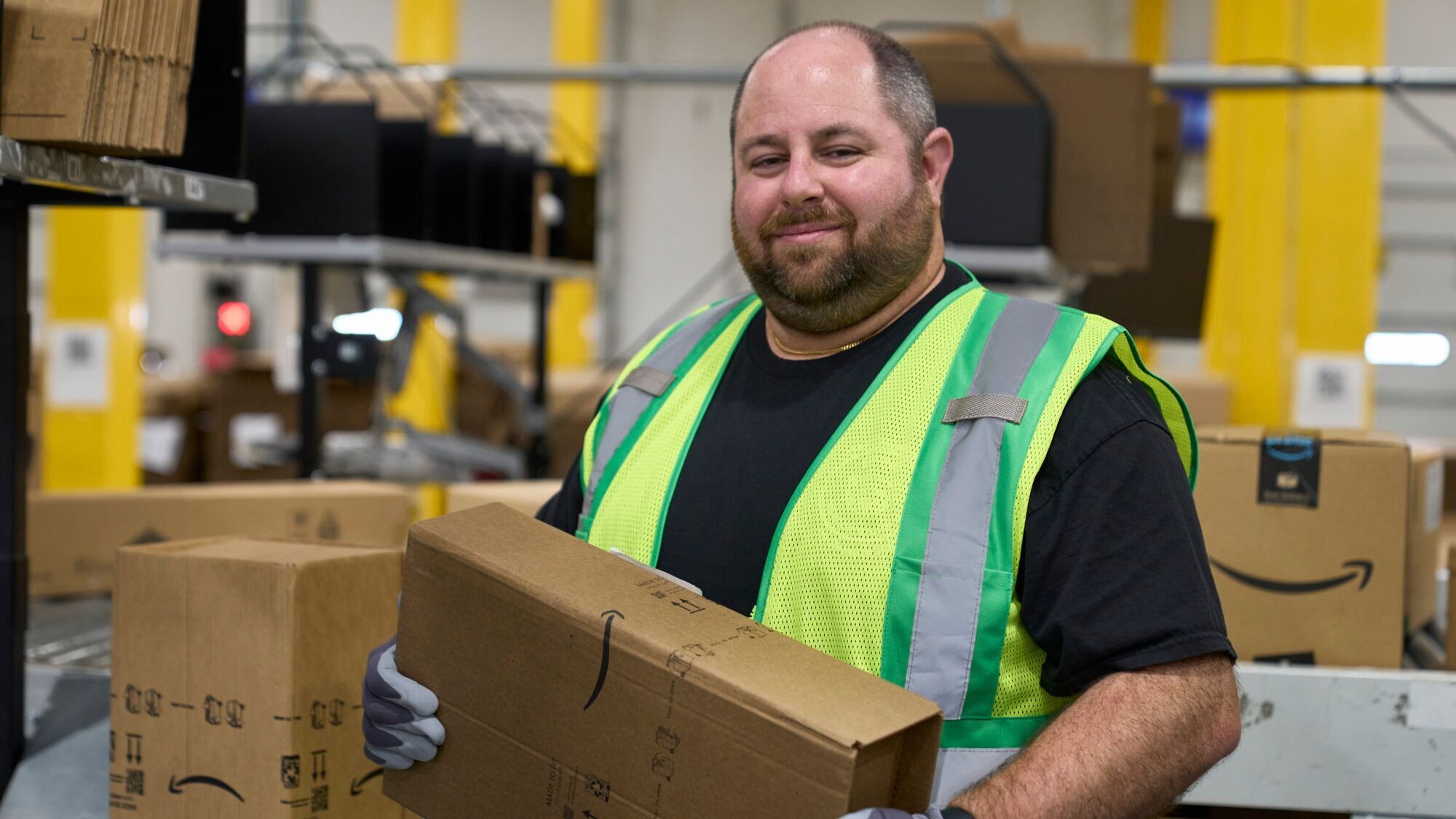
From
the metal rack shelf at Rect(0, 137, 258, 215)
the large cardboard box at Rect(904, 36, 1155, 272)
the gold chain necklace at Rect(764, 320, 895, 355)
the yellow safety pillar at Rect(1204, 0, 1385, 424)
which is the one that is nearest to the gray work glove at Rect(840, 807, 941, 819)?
the gold chain necklace at Rect(764, 320, 895, 355)

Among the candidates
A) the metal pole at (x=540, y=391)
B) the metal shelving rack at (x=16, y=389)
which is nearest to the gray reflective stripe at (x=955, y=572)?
the metal shelving rack at (x=16, y=389)

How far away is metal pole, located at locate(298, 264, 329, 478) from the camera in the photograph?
428 centimetres

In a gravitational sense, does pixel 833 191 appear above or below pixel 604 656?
above

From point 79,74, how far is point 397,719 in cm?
100

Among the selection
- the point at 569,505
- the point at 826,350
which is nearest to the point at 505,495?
the point at 569,505

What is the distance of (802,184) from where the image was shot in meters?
1.78

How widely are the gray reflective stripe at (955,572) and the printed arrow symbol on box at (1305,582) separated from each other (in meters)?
1.08

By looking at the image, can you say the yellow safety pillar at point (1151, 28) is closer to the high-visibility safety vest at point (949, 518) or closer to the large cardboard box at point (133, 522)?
the large cardboard box at point (133, 522)

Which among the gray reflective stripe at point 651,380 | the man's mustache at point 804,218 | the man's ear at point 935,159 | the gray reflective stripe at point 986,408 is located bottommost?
the gray reflective stripe at point 651,380

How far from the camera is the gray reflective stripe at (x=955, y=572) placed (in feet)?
4.88

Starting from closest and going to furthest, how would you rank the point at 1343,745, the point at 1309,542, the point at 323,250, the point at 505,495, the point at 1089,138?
the point at 1343,745
the point at 1309,542
the point at 505,495
the point at 1089,138
the point at 323,250

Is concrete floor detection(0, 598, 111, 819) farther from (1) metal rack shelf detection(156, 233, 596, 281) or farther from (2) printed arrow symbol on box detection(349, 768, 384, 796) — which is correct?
(1) metal rack shelf detection(156, 233, 596, 281)

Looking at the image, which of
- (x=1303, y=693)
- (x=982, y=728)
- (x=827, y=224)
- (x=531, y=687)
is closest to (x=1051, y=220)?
(x=1303, y=693)

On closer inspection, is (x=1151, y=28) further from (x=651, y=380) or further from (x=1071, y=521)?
(x=1071, y=521)
